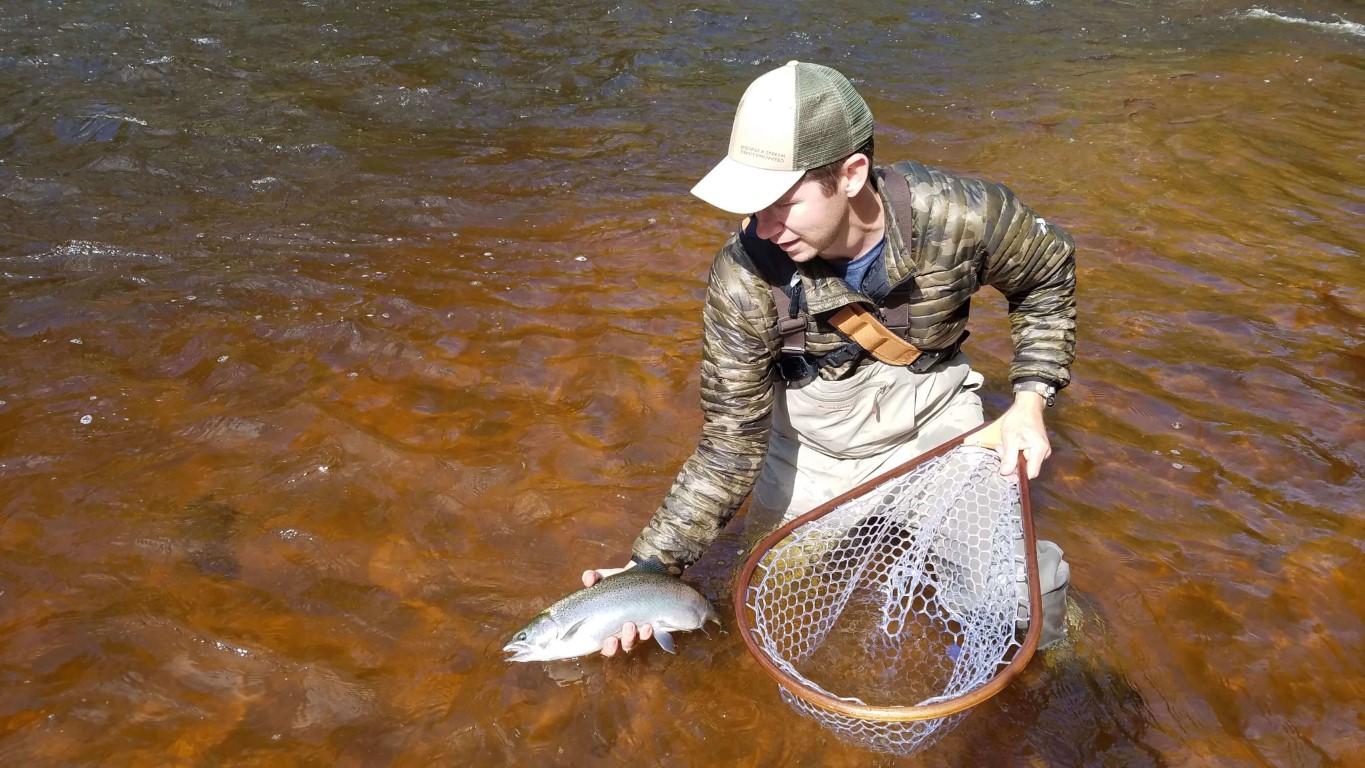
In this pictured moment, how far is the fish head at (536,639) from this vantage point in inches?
130

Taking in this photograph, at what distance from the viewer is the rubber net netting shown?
131 inches

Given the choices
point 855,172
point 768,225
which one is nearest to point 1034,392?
point 855,172

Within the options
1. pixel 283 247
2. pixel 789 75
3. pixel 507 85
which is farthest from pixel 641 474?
pixel 507 85

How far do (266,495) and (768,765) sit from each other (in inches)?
107

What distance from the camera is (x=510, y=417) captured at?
5199mm

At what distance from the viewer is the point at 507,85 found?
1098 cm

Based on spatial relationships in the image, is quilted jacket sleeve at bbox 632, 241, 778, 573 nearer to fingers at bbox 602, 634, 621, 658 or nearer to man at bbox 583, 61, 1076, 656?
man at bbox 583, 61, 1076, 656

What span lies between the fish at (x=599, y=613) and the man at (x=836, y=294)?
0.19 ft

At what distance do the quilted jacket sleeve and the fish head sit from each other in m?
0.40

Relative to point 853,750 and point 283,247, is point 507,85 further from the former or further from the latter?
point 853,750

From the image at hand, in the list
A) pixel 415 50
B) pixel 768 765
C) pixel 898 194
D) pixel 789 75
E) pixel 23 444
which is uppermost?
pixel 789 75

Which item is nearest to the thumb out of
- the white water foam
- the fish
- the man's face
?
the man's face

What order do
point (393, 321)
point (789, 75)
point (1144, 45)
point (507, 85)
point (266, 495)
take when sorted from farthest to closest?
point (1144, 45) < point (507, 85) < point (393, 321) < point (266, 495) < point (789, 75)

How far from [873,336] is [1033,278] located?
2.28 feet
